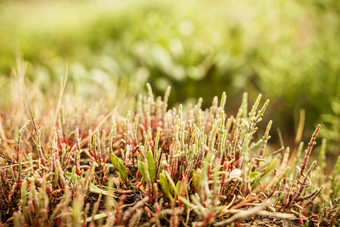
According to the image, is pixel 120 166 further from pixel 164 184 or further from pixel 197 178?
pixel 197 178

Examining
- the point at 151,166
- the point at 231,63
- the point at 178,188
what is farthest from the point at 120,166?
the point at 231,63

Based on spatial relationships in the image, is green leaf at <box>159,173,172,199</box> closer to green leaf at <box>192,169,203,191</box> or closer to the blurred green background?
green leaf at <box>192,169,203,191</box>

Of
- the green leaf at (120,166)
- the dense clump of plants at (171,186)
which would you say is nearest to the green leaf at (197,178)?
the dense clump of plants at (171,186)

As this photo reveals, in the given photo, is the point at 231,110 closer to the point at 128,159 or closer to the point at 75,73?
the point at 75,73

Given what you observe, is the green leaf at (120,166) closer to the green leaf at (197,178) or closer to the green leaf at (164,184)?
the green leaf at (164,184)

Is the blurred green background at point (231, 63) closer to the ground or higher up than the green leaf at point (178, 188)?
higher up

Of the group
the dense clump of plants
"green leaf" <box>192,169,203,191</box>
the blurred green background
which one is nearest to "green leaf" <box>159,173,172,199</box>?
the dense clump of plants

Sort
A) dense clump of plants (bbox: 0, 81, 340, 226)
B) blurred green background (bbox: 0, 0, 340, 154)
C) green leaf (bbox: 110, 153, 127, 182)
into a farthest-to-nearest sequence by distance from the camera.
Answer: blurred green background (bbox: 0, 0, 340, 154) < green leaf (bbox: 110, 153, 127, 182) < dense clump of plants (bbox: 0, 81, 340, 226)

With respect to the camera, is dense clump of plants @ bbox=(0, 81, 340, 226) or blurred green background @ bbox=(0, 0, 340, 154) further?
blurred green background @ bbox=(0, 0, 340, 154)

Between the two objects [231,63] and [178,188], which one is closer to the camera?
[178,188]

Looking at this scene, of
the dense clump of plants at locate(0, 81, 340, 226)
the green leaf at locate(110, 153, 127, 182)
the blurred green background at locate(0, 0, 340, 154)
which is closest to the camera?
the dense clump of plants at locate(0, 81, 340, 226)

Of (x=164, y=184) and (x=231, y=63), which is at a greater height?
(x=231, y=63)

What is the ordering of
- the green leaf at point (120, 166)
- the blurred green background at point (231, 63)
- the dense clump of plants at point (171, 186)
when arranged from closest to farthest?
1. the dense clump of plants at point (171, 186)
2. the green leaf at point (120, 166)
3. the blurred green background at point (231, 63)

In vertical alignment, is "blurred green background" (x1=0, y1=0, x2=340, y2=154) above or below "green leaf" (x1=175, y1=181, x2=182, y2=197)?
above
